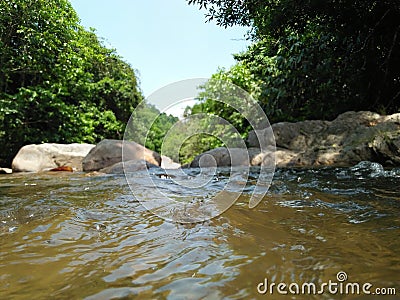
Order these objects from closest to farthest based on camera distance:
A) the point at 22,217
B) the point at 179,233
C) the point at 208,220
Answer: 1. the point at 179,233
2. the point at 208,220
3. the point at 22,217

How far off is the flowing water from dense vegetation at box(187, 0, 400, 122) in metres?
5.40

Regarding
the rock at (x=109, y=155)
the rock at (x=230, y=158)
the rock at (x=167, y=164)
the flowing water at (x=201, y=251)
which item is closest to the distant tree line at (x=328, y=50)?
the rock at (x=230, y=158)

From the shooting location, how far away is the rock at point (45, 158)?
Answer: 31.0 ft

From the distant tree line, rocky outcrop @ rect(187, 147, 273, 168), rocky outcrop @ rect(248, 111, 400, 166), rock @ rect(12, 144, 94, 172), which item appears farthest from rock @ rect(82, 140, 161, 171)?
rocky outcrop @ rect(248, 111, 400, 166)

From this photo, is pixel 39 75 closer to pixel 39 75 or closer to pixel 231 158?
pixel 39 75

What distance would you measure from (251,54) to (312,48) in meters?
7.17

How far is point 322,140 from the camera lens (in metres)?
7.89

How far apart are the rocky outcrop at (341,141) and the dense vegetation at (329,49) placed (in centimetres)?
120

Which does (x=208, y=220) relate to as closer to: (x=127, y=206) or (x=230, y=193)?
(x=127, y=206)

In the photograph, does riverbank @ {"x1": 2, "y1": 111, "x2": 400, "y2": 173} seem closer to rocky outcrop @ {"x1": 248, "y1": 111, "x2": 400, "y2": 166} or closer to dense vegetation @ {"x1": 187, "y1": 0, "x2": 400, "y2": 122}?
rocky outcrop @ {"x1": 248, "y1": 111, "x2": 400, "y2": 166}

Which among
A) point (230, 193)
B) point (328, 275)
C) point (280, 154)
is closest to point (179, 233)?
point (328, 275)

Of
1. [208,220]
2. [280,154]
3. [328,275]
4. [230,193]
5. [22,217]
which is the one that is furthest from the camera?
[280,154]

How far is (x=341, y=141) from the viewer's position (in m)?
7.16

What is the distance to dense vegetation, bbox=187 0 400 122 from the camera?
658cm
